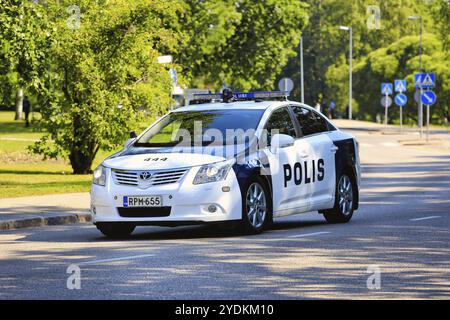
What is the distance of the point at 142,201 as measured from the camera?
1533 centimetres

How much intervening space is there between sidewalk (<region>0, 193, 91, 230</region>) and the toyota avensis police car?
104 inches

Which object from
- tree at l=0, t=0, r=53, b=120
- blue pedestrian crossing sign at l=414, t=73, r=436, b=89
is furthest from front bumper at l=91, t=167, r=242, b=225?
blue pedestrian crossing sign at l=414, t=73, r=436, b=89

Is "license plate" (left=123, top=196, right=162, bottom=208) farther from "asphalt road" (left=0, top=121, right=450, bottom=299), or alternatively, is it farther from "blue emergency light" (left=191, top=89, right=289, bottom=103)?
"blue emergency light" (left=191, top=89, right=289, bottom=103)

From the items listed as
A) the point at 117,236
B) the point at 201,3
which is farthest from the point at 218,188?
the point at 201,3

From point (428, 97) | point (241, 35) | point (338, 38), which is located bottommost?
point (428, 97)

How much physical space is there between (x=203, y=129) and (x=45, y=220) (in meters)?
3.57

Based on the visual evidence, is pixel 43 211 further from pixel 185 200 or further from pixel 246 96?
pixel 185 200

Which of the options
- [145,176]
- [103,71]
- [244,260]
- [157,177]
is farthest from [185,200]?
[103,71]

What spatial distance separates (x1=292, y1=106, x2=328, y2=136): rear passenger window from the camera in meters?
17.7

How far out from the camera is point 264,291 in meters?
10.4

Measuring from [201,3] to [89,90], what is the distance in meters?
29.8

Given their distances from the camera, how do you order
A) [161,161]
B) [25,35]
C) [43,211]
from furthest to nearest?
[25,35] < [43,211] < [161,161]
